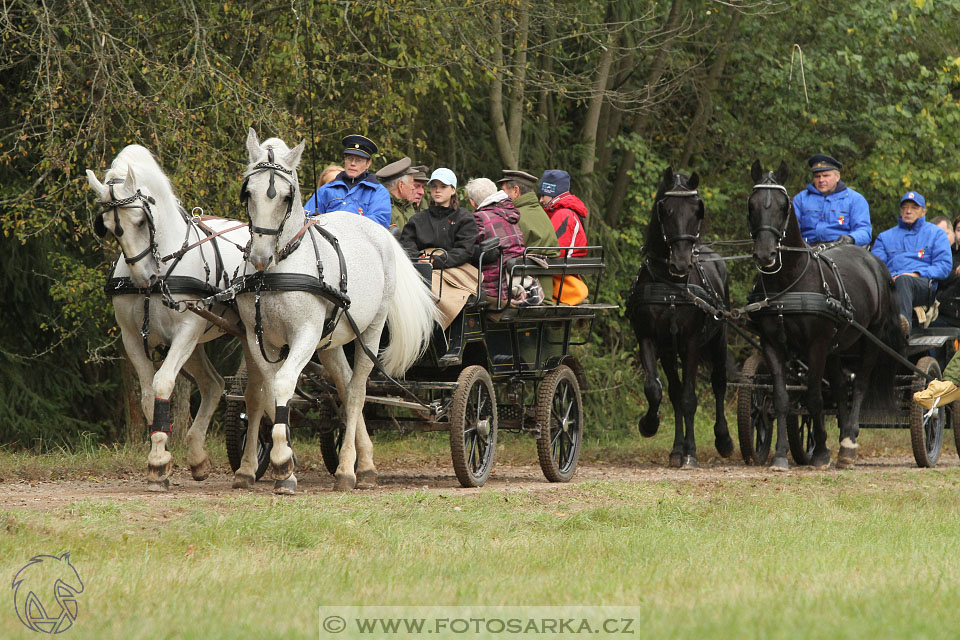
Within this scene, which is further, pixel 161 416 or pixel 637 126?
pixel 637 126

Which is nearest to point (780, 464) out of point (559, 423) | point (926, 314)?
point (559, 423)

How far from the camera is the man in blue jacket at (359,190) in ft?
32.5

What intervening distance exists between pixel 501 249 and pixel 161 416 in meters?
2.83

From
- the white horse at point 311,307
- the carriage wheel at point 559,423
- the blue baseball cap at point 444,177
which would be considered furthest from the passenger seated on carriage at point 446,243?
the carriage wheel at point 559,423

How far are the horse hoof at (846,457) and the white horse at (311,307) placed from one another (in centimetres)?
475

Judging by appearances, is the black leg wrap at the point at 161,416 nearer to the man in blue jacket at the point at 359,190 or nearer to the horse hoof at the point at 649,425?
the man in blue jacket at the point at 359,190

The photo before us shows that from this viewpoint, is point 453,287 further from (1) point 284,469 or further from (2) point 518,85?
(2) point 518,85

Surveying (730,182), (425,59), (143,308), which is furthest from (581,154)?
(143,308)

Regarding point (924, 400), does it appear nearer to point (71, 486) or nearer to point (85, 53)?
point (71, 486)

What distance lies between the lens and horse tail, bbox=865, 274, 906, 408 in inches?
481

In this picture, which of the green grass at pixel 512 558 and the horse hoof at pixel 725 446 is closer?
the green grass at pixel 512 558

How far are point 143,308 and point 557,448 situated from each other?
359 cm

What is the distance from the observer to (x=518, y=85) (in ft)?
47.3

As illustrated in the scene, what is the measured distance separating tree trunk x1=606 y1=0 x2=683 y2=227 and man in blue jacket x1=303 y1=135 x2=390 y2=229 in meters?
7.31
